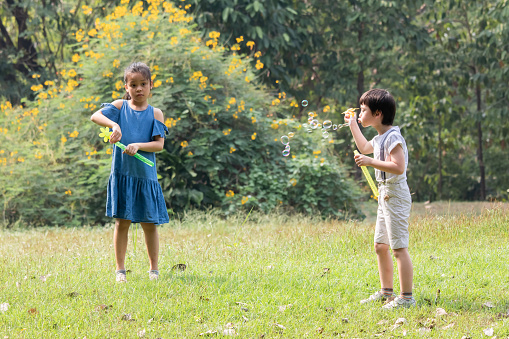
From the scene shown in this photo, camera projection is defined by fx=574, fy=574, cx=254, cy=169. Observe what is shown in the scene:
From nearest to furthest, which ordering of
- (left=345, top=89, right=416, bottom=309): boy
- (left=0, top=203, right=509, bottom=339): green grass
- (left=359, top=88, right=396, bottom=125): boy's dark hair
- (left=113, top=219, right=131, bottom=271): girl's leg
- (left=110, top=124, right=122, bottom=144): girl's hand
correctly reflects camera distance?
(left=0, top=203, right=509, bottom=339): green grass < (left=345, top=89, right=416, bottom=309): boy < (left=359, top=88, right=396, bottom=125): boy's dark hair < (left=110, top=124, right=122, bottom=144): girl's hand < (left=113, top=219, right=131, bottom=271): girl's leg

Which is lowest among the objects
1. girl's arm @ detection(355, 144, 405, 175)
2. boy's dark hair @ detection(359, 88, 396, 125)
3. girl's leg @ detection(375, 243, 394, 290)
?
girl's leg @ detection(375, 243, 394, 290)

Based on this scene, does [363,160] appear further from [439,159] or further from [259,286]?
[439,159]

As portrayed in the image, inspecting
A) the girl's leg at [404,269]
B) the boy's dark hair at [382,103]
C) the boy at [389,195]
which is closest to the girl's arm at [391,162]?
the boy at [389,195]

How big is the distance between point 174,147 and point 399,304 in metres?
5.75

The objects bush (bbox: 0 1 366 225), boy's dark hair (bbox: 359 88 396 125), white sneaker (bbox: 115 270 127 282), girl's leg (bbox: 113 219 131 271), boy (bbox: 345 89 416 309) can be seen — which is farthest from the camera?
bush (bbox: 0 1 366 225)

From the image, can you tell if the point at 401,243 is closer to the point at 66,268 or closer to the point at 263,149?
the point at 66,268

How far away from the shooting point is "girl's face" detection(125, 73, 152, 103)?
4453mm

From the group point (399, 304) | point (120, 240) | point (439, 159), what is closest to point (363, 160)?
point (399, 304)

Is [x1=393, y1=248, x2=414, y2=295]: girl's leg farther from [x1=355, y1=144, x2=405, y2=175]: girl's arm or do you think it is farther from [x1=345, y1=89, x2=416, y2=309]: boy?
[x1=355, y1=144, x2=405, y2=175]: girl's arm

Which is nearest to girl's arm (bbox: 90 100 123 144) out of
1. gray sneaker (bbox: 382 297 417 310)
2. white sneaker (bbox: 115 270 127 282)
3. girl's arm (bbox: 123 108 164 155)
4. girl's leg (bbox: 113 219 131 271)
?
girl's arm (bbox: 123 108 164 155)

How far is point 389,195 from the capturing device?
12.9 feet

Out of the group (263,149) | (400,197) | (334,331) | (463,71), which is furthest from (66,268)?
(463,71)

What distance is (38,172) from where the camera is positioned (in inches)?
342

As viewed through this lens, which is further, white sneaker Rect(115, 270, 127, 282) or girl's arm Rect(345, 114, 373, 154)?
white sneaker Rect(115, 270, 127, 282)
